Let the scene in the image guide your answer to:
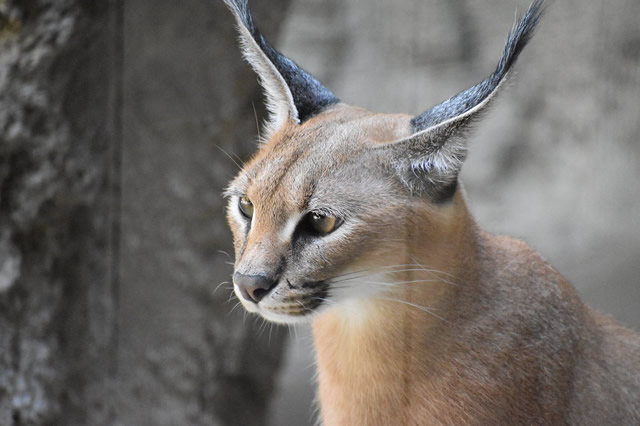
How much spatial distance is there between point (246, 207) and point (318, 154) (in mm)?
206

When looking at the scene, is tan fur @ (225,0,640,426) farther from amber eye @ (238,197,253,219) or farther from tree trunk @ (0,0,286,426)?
tree trunk @ (0,0,286,426)

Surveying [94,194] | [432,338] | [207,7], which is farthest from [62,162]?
[432,338]

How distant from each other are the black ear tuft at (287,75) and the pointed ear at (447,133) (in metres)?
0.26

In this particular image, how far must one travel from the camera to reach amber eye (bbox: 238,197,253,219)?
1.47 metres

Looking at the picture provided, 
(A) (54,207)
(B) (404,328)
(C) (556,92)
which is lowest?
(A) (54,207)

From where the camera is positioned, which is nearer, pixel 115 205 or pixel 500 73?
pixel 500 73

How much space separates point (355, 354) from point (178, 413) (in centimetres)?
167

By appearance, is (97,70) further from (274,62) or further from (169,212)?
(274,62)

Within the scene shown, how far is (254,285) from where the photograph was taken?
4.22ft

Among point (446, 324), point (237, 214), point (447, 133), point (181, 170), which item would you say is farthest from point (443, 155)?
point (181, 170)

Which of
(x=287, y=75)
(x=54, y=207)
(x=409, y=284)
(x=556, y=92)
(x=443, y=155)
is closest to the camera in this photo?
(x=443, y=155)

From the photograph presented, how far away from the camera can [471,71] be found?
9.18ft

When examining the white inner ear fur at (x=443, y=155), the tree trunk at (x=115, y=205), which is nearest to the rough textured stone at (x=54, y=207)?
the tree trunk at (x=115, y=205)

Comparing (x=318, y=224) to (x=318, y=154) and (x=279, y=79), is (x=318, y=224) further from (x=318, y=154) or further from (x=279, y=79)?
(x=279, y=79)
